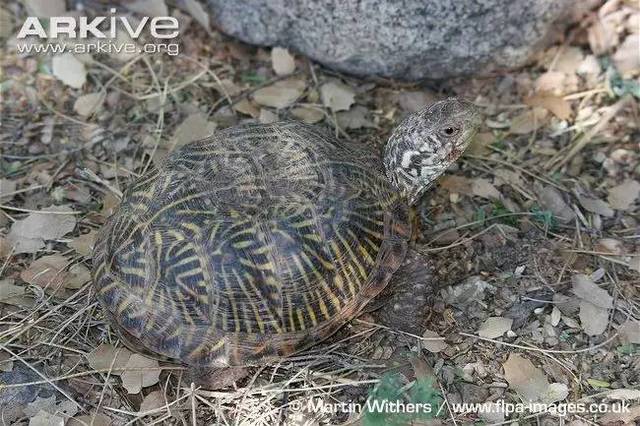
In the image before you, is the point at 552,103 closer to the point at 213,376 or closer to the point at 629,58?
the point at 629,58

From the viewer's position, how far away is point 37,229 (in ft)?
10.5

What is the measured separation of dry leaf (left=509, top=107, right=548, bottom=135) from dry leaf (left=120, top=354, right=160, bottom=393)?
229 cm

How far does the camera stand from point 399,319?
289 centimetres

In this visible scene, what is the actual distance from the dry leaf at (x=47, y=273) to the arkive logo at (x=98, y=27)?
1.55m

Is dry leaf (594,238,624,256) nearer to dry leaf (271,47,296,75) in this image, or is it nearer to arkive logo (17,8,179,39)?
dry leaf (271,47,296,75)

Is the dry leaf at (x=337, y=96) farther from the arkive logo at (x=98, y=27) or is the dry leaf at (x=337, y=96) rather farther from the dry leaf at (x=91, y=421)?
the dry leaf at (x=91, y=421)

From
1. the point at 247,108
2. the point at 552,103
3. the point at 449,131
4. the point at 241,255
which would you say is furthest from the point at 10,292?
the point at 552,103

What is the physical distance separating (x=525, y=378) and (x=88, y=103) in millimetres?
2721

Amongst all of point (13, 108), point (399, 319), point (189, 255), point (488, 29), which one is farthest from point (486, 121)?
point (13, 108)

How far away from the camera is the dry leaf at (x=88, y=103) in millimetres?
3719

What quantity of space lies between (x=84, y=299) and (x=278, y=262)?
3.27ft

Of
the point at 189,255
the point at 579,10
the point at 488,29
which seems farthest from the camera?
the point at 579,10

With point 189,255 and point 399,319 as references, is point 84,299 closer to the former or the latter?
point 189,255

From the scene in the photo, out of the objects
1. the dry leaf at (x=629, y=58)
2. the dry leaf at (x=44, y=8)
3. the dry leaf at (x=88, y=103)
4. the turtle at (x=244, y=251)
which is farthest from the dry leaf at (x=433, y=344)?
the dry leaf at (x=44, y=8)
